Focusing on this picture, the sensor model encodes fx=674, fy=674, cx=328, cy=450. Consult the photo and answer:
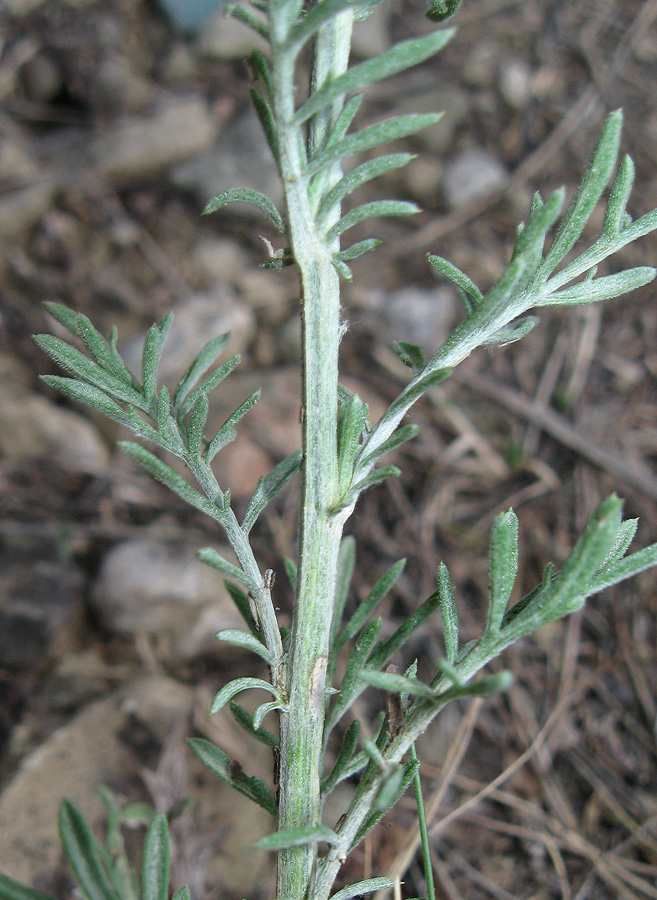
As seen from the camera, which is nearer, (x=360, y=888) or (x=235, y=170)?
(x=360, y=888)

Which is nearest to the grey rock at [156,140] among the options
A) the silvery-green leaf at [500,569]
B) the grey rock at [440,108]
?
the grey rock at [440,108]

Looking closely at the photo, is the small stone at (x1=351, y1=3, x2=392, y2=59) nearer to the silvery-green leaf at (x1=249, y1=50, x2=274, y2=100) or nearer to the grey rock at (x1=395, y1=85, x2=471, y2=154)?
the grey rock at (x1=395, y1=85, x2=471, y2=154)

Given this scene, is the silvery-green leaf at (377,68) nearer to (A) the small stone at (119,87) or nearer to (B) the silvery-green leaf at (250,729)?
(B) the silvery-green leaf at (250,729)

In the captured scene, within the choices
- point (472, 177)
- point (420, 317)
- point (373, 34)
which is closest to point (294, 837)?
point (420, 317)

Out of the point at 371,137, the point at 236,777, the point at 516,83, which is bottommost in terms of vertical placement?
the point at 236,777

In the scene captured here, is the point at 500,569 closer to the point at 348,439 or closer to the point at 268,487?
the point at 348,439

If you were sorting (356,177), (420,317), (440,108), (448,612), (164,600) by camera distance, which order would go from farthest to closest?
1. (440,108)
2. (420,317)
3. (164,600)
4. (448,612)
5. (356,177)

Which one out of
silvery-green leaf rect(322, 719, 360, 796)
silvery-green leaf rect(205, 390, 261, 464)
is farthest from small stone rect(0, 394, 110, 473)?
silvery-green leaf rect(322, 719, 360, 796)
